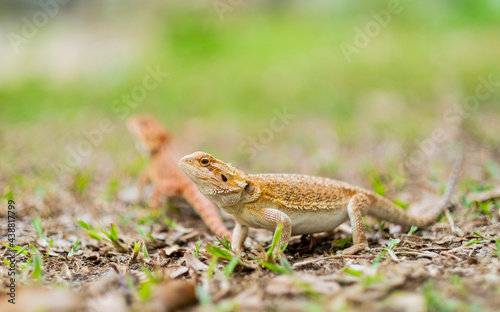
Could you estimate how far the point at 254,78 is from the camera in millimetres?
13469

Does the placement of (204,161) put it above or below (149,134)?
below

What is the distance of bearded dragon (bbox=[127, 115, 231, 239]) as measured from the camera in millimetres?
4961

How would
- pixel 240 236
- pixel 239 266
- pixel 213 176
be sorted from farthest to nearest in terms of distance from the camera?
pixel 240 236 → pixel 213 176 → pixel 239 266

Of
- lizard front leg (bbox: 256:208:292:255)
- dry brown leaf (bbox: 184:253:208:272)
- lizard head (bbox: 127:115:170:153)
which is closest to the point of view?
dry brown leaf (bbox: 184:253:208:272)

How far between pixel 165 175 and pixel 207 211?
1455 mm

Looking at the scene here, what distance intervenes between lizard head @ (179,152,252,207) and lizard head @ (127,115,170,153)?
11.3 feet

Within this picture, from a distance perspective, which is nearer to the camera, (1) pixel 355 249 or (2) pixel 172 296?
(2) pixel 172 296

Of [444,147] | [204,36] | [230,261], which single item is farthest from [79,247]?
[204,36]

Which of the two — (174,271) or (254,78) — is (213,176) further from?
(254,78)

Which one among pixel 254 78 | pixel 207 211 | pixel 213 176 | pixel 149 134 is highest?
pixel 254 78

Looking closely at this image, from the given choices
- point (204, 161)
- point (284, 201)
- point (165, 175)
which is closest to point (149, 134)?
point (165, 175)

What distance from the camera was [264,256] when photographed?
10.2 feet

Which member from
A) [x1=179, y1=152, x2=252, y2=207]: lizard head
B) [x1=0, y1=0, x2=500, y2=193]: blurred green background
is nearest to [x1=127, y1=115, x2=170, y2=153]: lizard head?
[x1=0, y1=0, x2=500, y2=193]: blurred green background

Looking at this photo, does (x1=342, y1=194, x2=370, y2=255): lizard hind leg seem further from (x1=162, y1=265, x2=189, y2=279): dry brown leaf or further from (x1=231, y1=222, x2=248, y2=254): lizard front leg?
(x1=162, y1=265, x2=189, y2=279): dry brown leaf
